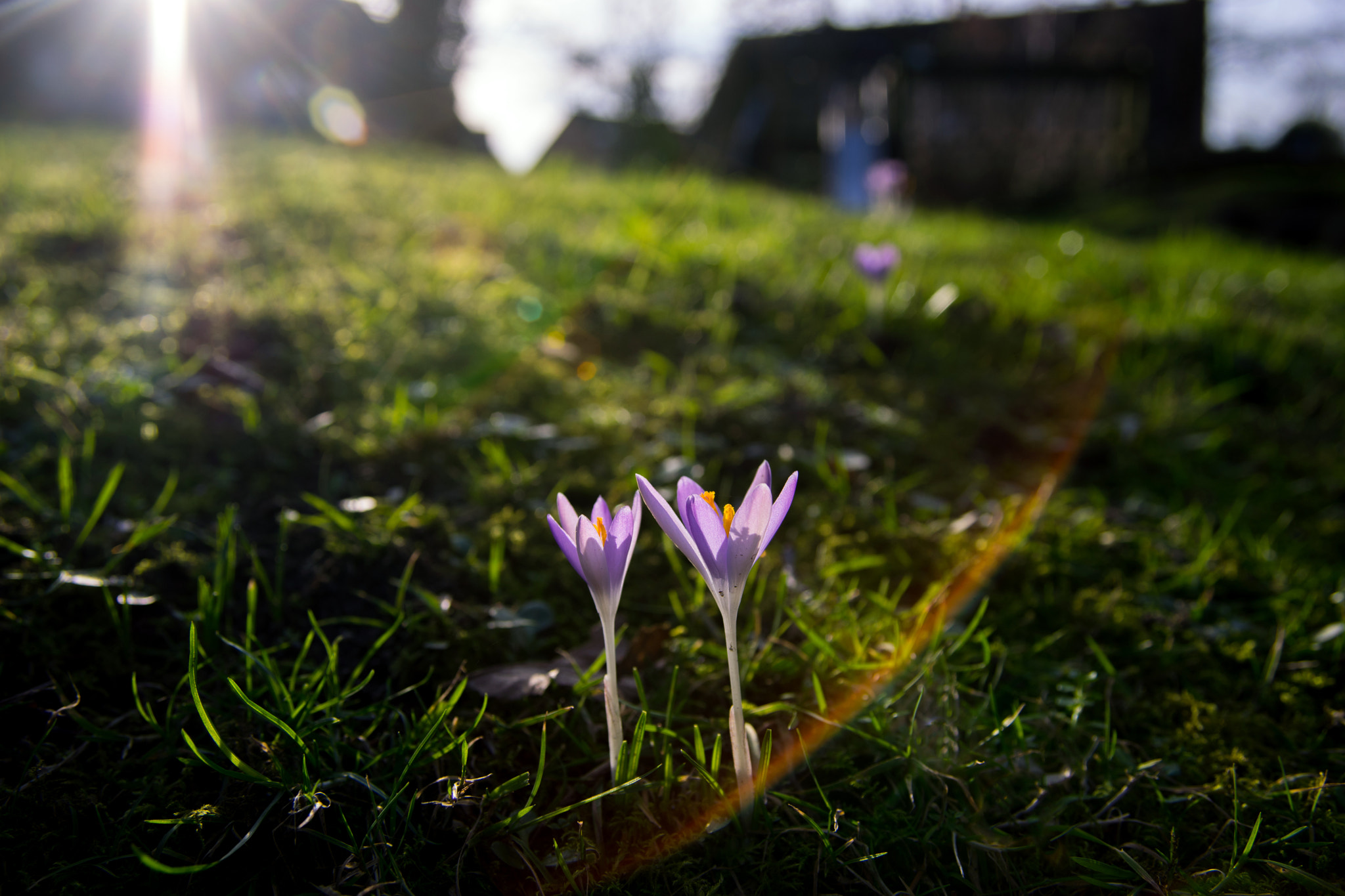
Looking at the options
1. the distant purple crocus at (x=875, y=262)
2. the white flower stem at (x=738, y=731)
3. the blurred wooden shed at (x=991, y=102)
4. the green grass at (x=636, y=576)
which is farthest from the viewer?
the blurred wooden shed at (x=991, y=102)

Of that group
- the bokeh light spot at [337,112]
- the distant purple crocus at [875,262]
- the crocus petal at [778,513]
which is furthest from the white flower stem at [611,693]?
the bokeh light spot at [337,112]

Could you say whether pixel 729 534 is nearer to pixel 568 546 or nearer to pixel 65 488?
pixel 568 546

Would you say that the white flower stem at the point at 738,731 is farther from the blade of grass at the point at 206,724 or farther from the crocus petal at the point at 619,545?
the blade of grass at the point at 206,724

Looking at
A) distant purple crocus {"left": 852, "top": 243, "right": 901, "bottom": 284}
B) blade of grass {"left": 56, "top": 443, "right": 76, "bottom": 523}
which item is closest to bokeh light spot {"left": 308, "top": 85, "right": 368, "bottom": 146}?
distant purple crocus {"left": 852, "top": 243, "right": 901, "bottom": 284}

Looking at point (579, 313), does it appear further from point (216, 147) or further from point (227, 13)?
point (227, 13)

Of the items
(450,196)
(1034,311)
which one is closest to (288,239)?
(450,196)

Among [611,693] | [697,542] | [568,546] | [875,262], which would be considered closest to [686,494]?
[697,542]
